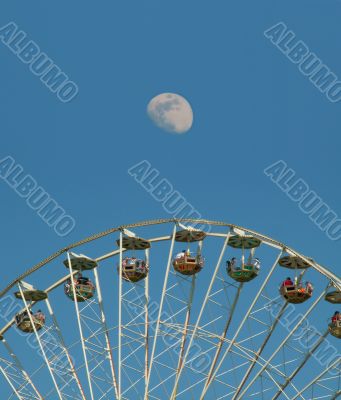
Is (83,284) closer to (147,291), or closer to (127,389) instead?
(147,291)

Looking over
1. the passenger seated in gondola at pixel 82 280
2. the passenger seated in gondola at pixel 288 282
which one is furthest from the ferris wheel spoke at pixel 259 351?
the passenger seated in gondola at pixel 82 280

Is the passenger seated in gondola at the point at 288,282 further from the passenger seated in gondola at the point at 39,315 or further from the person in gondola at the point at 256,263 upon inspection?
the passenger seated in gondola at the point at 39,315

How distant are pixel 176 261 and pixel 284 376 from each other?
5.95 metres

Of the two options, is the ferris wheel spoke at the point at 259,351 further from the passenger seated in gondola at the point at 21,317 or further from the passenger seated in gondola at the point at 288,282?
the passenger seated in gondola at the point at 21,317

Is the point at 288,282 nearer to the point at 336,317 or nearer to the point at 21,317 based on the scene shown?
the point at 336,317

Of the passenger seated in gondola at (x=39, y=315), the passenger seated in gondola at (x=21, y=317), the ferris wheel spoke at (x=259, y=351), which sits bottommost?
the passenger seated in gondola at (x=21, y=317)

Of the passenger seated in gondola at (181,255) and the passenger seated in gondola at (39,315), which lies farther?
the passenger seated in gondola at (39,315)

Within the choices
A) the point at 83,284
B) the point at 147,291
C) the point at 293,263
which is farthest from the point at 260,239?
the point at 83,284

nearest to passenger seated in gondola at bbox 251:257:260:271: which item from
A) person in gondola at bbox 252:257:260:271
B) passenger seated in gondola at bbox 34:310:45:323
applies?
person in gondola at bbox 252:257:260:271

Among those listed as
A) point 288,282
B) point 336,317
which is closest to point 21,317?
point 288,282

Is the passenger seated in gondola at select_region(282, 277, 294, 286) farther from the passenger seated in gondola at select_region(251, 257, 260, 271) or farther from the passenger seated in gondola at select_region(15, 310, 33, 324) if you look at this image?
the passenger seated in gondola at select_region(15, 310, 33, 324)

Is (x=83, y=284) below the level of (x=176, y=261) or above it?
below

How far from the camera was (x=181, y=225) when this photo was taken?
40.1 meters

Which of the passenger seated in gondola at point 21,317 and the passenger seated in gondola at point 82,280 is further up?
A: the passenger seated in gondola at point 82,280
